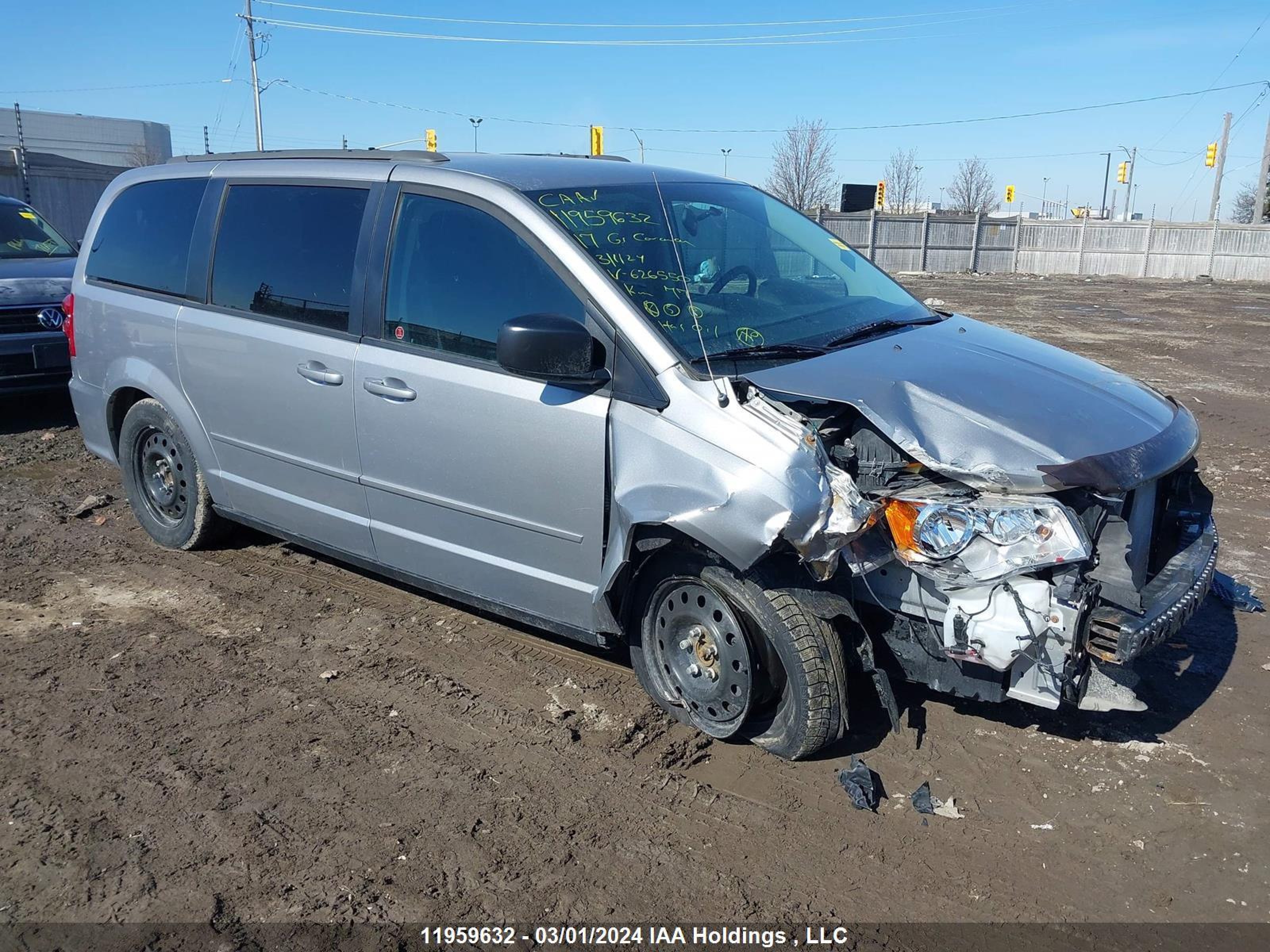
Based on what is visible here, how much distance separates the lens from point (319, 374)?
13.9 ft

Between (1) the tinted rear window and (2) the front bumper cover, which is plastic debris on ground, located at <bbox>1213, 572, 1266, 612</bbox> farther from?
(1) the tinted rear window

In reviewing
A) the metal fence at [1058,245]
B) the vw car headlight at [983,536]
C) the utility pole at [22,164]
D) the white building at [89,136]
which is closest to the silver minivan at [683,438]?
the vw car headlight at [983,536]

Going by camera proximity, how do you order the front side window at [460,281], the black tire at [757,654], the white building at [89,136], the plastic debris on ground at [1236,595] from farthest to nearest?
the white building at [89,136] < the plastic debris on ground at [1236,595] < the front side window at [460,281] < the black tire at [757,654]

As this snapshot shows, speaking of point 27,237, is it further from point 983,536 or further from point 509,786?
point 983,536

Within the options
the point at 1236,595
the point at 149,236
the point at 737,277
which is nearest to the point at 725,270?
the point at 737,277

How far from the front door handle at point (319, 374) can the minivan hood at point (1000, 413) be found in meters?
1.81

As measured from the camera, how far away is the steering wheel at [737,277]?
12.9 feet

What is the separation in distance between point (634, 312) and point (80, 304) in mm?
3785

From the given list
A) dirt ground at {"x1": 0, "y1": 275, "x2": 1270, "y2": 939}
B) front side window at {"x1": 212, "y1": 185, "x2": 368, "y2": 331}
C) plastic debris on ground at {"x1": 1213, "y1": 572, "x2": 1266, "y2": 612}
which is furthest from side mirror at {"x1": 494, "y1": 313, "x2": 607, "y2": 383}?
plastic debris on ground at {"x1": 1213, "y1": 572, "x2": 1266, "y2": 612}

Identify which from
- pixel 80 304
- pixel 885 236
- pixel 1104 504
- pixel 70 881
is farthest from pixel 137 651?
pixel 885 236

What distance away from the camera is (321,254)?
4.35 metres

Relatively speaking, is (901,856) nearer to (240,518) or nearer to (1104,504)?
(1104,504)

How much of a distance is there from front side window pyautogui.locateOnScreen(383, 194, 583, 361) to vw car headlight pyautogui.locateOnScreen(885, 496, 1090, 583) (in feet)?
4.49

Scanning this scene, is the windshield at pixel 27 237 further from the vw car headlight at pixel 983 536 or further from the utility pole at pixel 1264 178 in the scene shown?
the utility pole at pixel 1264 178
